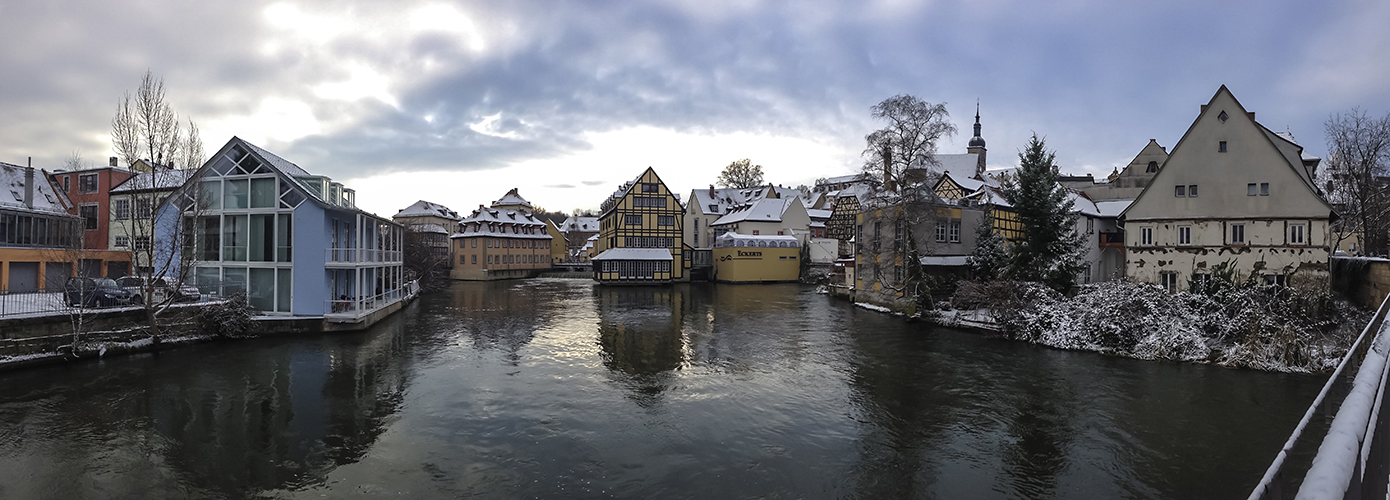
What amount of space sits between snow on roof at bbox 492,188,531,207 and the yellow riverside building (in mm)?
34245

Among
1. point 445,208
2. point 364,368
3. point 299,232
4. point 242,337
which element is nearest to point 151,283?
point 242,337

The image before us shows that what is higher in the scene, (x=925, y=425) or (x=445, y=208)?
(x=445, y=208)

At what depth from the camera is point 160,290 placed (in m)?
19.6

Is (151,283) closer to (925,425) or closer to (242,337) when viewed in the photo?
(242,337)

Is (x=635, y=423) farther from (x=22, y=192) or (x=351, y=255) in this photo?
(x=22, y=192)

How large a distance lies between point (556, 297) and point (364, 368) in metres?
22.1

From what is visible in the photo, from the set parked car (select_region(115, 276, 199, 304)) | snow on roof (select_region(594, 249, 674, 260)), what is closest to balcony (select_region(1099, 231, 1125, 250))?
snow on roof (select_region(594, 249, 674, 260))

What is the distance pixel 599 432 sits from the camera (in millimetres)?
10609

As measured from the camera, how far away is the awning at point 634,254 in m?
47.5

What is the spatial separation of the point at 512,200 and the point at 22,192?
5597 cm

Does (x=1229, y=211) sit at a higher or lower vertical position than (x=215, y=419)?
higher

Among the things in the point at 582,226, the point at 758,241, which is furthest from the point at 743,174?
the point at 758,241

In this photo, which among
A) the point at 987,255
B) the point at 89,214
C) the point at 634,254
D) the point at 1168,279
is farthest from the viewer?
the point at 634,254

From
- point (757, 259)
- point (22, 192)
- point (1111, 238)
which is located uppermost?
point (22, 192)
